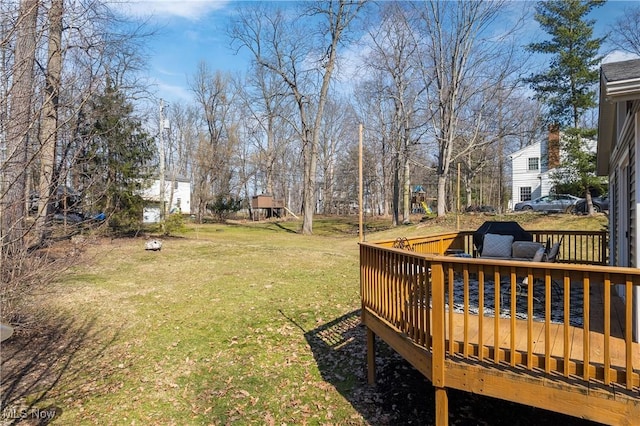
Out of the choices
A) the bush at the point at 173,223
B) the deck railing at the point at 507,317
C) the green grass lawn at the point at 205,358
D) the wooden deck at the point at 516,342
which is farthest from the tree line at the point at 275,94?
the wooden deck at the point at 516,342

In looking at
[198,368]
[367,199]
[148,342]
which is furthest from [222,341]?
[367,199]

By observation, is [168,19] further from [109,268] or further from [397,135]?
[397,135]

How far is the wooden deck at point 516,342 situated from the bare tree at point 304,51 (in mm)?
18692

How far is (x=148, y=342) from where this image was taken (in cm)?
580

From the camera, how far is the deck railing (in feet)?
8.48

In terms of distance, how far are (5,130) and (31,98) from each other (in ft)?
2.22

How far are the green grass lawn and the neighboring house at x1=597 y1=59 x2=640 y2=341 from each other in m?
2.49

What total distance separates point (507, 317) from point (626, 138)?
2398 millimetres

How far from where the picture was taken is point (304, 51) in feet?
76.0

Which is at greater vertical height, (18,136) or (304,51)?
(304,51)

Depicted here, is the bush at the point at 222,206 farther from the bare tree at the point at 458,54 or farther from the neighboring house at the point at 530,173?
the neighboring house at the point at 530,173

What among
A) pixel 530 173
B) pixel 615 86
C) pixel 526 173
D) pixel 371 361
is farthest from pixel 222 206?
pixel 615 86

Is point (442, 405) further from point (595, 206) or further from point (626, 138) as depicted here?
point (595, 206)

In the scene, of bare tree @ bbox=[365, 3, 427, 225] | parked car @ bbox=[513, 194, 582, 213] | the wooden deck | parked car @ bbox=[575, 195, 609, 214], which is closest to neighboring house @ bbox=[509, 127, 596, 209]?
parked car @ bbox=[513, 194, 582, 213]
